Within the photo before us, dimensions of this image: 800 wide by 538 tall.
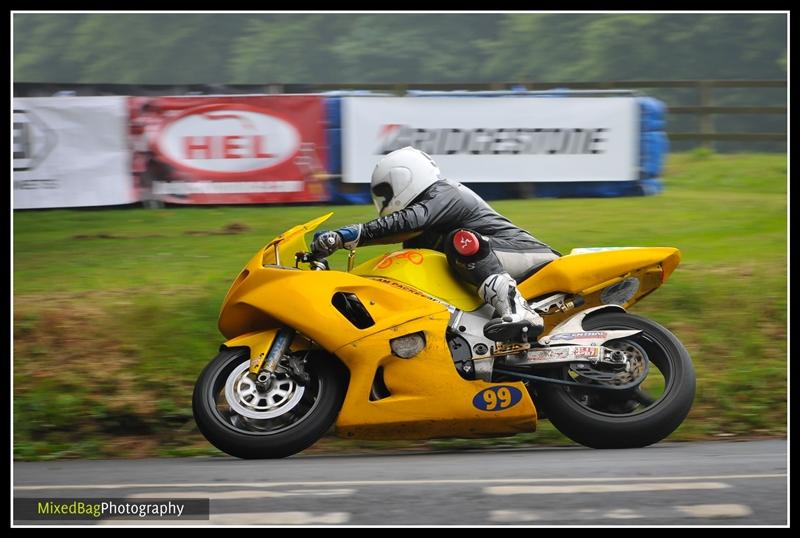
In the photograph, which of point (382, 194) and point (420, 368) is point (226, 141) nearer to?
point (382, 194)

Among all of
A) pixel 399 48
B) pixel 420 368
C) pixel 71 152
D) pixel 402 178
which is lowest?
pixel 399 48

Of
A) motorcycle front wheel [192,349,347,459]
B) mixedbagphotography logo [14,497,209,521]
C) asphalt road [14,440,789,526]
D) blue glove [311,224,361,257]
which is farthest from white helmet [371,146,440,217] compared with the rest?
mixedbagphotography logo [14,497,209,521]

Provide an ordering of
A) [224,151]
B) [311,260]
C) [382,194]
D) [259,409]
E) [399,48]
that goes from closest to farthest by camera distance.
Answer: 1. [259,409]
2. [311,260]
3. [382,194]
4. [224,151]
5. [399,48]

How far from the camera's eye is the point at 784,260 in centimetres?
1094

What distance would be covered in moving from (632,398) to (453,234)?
133 centimetres

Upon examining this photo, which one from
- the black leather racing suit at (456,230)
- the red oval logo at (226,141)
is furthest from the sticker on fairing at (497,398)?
the red oval logo at (226,141)

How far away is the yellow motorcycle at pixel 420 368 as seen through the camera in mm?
6492

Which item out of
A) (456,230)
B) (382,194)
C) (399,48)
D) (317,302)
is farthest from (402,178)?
(399,48)

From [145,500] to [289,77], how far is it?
23.6 meters

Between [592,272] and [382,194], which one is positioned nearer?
[592,272]

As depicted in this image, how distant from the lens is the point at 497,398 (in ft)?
21.4

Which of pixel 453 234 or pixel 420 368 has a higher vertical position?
pixel 453 234

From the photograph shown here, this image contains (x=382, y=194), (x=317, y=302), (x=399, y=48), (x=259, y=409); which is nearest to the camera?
(x=259, y=409)

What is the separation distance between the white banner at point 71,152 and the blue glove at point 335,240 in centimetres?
759
